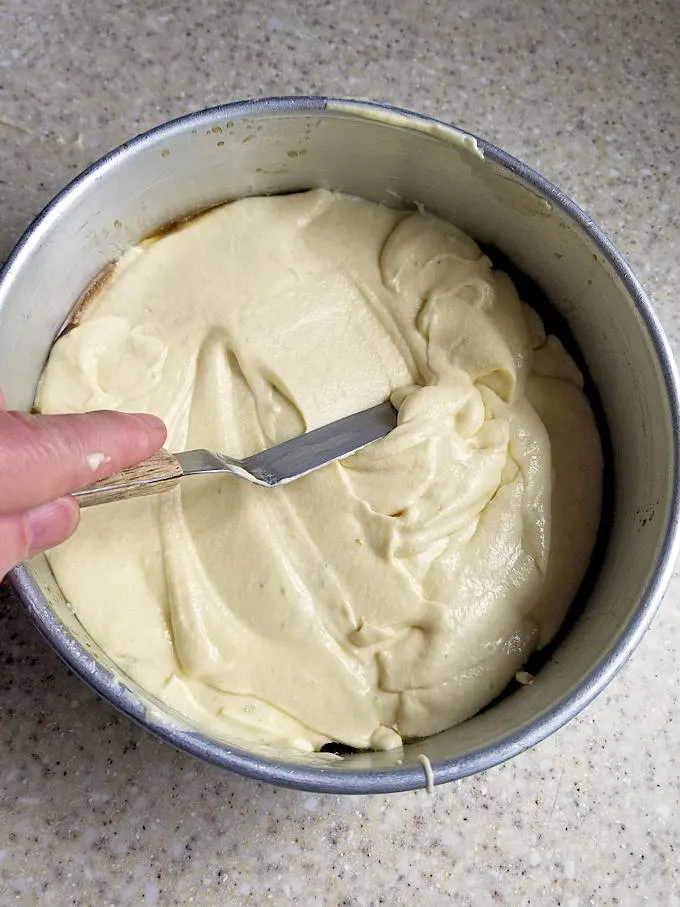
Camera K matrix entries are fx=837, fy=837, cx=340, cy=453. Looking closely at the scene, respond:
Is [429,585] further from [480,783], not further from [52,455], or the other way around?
[52,455]

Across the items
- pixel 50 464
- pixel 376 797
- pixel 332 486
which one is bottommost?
pixel 376 797

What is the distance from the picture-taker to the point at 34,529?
750 millimetres

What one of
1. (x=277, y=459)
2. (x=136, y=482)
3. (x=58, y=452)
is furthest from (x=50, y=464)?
(x=277, y=459)

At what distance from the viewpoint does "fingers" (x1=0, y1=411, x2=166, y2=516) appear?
68cm

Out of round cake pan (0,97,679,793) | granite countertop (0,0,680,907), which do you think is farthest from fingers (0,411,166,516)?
granite countertop (0,0,680,907)

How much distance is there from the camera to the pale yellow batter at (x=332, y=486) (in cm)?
97

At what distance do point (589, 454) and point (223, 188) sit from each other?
588 millimetres

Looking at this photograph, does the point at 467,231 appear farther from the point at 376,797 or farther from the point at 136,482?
the point at 376,797

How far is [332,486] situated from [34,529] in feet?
1.24

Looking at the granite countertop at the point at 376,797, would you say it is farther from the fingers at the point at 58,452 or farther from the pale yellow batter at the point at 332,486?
the fingers at the point at 58,452

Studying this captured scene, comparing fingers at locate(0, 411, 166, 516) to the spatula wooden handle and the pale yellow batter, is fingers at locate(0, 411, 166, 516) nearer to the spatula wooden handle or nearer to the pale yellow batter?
the spatula wooden handle

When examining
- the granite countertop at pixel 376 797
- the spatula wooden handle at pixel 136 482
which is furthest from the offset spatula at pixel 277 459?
the granite countertop at pixel 376 797

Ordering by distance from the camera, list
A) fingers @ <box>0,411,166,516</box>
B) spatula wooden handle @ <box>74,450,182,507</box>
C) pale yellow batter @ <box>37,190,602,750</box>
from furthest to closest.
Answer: pale yellow batter @ <box>37,190,602,750</box>
spatula wooden handle @ <box>74,450,182,507</box>
fingers @ <box>0,411,166,516</box>

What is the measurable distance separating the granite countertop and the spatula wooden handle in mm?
281
